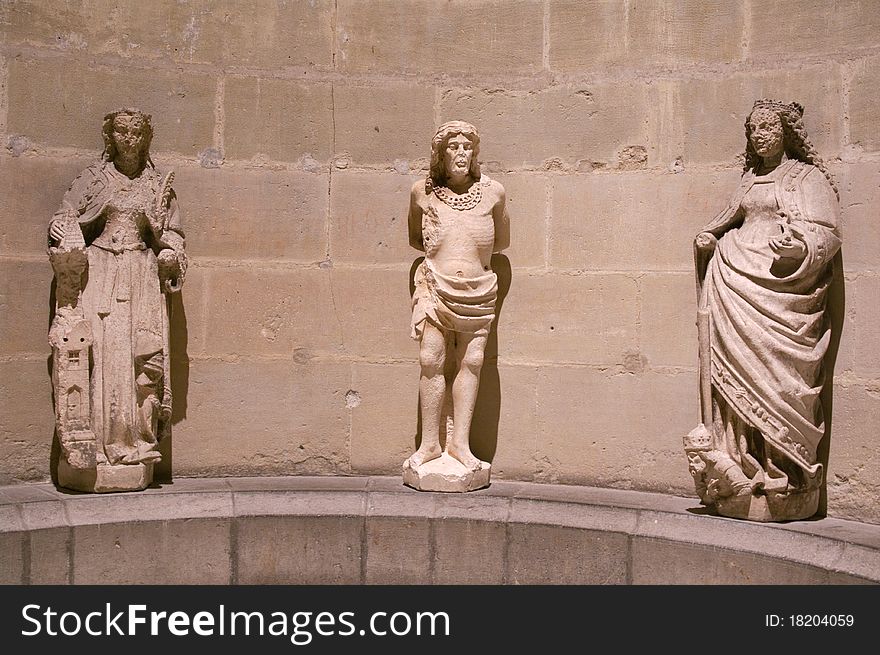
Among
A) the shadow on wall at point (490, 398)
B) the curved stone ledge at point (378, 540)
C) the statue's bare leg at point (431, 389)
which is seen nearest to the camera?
the curved stone ledge at point (378, 540)

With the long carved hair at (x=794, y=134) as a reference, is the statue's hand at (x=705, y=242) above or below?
below

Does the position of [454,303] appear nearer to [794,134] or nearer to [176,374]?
[176,374]

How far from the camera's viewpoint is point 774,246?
4.93 m

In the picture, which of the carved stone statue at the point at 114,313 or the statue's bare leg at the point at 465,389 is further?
the statue's bare leg at the point at 465,389

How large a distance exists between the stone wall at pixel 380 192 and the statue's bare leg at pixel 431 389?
46 centimetres

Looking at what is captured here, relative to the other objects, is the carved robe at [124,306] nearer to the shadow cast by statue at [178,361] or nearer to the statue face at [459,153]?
the shadow cast by statue at [178,361]

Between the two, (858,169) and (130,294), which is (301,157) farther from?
(858,169)

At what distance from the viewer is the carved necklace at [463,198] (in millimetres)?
5625

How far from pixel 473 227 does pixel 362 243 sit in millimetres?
841

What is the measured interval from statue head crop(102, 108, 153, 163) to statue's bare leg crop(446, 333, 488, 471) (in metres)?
2.02

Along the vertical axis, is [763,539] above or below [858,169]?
below

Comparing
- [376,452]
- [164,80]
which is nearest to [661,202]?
[376,452]

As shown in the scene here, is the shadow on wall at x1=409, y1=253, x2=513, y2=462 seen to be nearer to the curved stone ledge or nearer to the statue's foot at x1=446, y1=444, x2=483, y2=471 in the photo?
the statue's foot at x1=446, y1=444, x2=483, y2=471

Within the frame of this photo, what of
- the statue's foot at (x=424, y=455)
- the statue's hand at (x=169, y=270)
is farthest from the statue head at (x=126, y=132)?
the statue's foot at (x=424, y=455)
